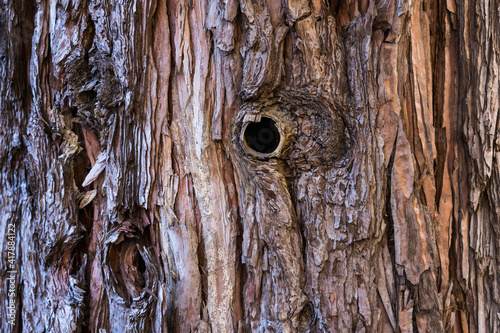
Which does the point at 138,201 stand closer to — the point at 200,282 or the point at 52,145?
the point at 200,282

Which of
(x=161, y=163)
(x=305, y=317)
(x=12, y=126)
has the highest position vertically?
(x=12, y=126)

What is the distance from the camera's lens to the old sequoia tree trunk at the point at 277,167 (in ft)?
2.82

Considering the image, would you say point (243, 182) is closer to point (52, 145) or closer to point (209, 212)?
point (209, 212)

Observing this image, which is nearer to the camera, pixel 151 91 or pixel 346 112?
pixel 346 112

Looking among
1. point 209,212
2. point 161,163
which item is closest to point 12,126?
point 161,163

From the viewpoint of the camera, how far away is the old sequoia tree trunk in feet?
2.82

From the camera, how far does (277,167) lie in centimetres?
89

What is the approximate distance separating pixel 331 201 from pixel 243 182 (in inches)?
9.2

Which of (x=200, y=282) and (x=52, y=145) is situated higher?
(x=52, y=145)

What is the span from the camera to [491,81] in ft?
3.03

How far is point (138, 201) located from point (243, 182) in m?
0.31

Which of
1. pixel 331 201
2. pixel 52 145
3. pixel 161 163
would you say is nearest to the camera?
pixel 331 201

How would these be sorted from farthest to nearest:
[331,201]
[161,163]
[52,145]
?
[52,145], [161,163], [331,201]

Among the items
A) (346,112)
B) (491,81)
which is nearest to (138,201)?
(346,112)
